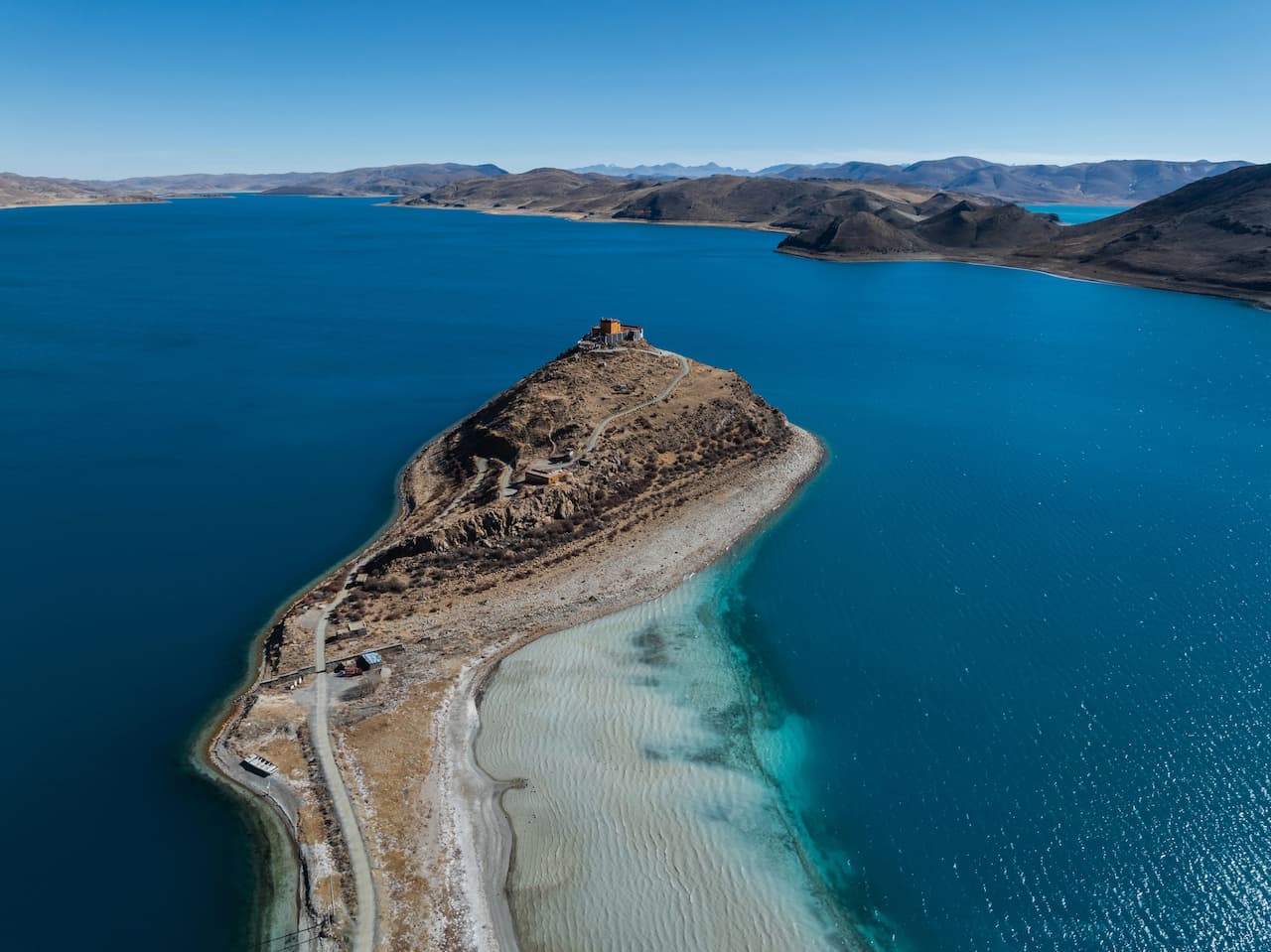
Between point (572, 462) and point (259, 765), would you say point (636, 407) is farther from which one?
point (259, 765)

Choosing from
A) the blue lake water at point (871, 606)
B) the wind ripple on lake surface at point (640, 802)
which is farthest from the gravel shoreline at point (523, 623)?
the blue lake water at point (871, 606)

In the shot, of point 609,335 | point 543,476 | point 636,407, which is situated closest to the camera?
point 543,476

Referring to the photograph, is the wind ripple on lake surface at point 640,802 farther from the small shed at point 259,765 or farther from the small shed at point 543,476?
the small shed at point 543,476

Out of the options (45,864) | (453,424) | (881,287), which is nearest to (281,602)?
(45,864)

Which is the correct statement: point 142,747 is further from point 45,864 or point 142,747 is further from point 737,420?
point 737,420

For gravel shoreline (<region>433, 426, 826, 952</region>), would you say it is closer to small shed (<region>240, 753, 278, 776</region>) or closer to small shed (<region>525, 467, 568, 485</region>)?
small shed (<region>240, 753, 278, 776</region>)

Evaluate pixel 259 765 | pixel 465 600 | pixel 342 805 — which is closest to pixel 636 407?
pixel 465 600

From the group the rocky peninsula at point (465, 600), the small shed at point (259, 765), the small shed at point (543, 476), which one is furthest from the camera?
the small shed at point (543, 476)
